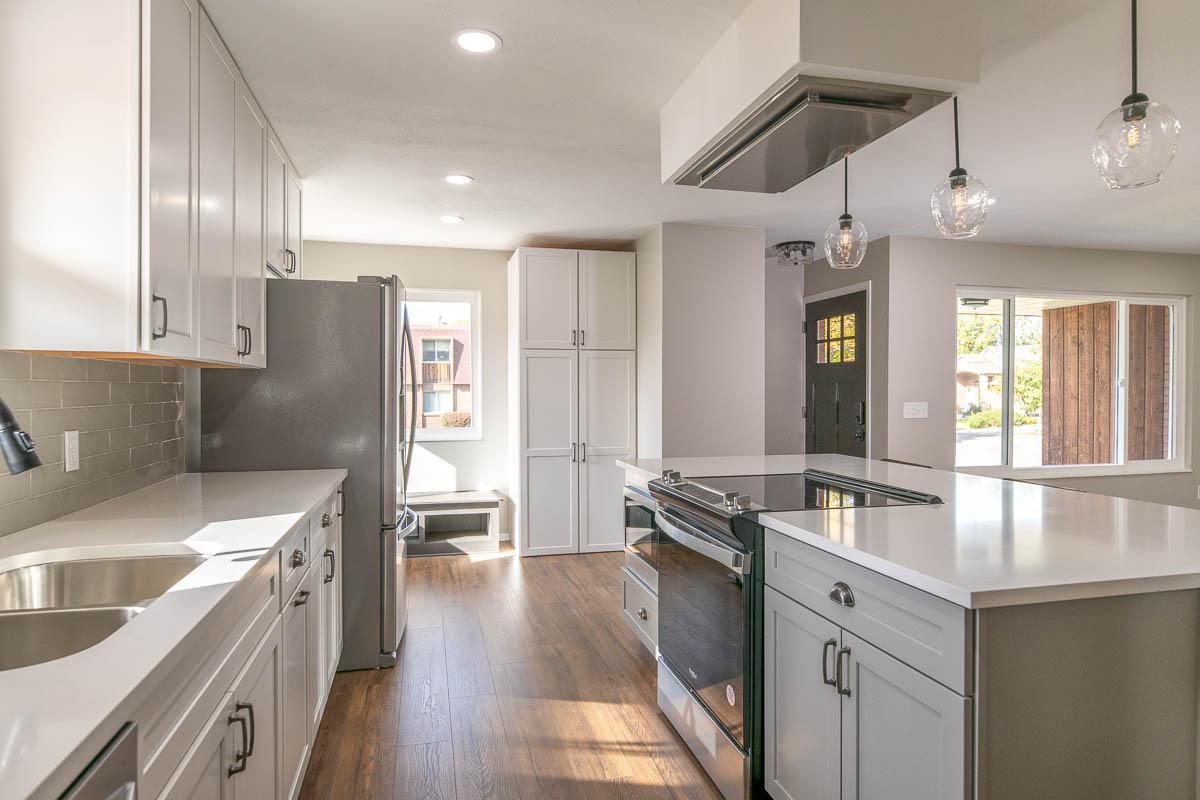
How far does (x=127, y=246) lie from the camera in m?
1.55

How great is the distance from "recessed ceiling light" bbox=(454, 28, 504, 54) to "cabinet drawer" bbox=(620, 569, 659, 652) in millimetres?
2126

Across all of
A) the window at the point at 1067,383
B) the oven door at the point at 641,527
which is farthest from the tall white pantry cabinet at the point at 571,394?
the window at the point at 1067,383

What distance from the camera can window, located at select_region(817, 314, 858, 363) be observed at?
18.2ft

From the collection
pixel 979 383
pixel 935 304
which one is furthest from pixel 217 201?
pixel 979 383

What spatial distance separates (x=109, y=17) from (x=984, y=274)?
18.3 feet

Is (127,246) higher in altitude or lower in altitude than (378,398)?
higher

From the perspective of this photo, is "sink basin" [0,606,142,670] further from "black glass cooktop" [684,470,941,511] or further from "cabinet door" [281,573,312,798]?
"black glass cooktop" [684,470,941,511]

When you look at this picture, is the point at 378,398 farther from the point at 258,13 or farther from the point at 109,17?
the point at 109,17

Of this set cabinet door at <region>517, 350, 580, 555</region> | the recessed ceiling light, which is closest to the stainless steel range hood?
the recessed ceiling light

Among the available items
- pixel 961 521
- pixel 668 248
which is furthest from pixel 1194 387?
pixel 961 521

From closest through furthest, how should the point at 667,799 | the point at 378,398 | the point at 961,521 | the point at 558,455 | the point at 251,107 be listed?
1. the point at 961,521
2. the point at 667,799
3. the point at 251,107
4. the point at 378,398
5. the point at 558,455

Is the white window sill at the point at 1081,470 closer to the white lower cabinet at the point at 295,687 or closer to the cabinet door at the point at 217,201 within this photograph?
the white lower cabinet at the point at 295,687

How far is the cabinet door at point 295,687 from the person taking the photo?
5.68 ft

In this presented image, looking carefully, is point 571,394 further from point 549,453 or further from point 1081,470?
point 1081,470
